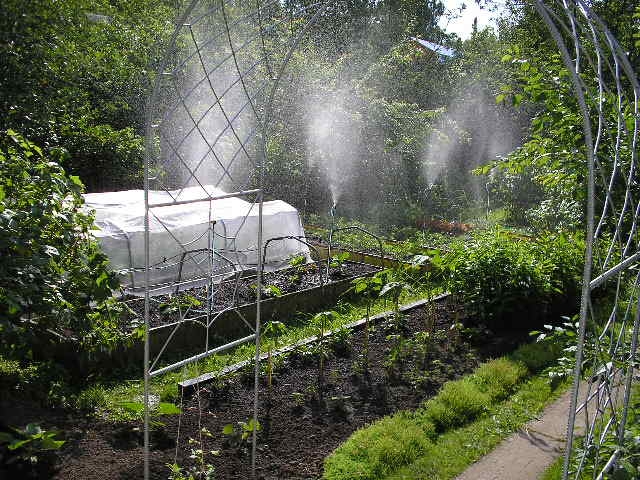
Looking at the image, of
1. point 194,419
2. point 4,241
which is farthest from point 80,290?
point 194,419

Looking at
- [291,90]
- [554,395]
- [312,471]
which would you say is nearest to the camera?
[312,471]

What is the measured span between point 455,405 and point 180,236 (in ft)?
11.8

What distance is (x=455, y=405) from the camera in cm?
389

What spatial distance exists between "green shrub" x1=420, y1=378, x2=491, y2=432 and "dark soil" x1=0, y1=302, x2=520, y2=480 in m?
0.13

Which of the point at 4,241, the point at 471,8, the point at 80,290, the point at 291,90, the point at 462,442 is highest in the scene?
the point at 471,8

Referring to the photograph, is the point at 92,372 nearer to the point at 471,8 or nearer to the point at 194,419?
the point at 194,419

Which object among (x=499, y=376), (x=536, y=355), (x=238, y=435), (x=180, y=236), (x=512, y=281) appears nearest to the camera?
(x=238, y=435)

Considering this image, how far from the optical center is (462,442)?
3.52 metres

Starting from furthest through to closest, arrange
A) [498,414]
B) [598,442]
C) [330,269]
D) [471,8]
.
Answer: [471,8] < [330,269] < [498,414] < [598,442]

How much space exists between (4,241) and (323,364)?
A: 240 cm

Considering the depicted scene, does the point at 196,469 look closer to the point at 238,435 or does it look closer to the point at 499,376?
the point at 238,435

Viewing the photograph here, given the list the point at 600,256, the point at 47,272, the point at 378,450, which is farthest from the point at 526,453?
the point at 47,272

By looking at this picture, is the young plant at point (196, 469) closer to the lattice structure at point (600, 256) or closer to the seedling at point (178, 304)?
the seedling at point (178, 304)

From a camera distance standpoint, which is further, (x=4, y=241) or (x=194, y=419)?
(x=194, y=419)
